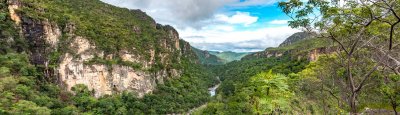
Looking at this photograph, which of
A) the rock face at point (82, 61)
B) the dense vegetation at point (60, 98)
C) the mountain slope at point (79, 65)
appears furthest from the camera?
the rock face at point (82, 61)

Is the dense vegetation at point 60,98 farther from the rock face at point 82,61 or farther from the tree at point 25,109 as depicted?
the rock face at point 82,61

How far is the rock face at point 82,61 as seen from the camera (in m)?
45.8

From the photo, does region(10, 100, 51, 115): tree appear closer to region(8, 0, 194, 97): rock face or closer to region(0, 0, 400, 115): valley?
region(0, 0, 400, 115): valley

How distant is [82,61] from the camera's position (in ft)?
174

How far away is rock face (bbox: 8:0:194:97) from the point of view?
45812 mm

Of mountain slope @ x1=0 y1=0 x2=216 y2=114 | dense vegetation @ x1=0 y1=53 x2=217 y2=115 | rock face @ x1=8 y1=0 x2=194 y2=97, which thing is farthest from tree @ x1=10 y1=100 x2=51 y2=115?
rock face @ x1=8 y1=0 x2=194 y2=97

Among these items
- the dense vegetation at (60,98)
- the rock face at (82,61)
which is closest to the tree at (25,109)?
the dense vegetation at (60,98)

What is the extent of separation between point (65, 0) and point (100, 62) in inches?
947

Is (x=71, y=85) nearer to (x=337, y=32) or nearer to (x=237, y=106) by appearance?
(x=237, y=106)

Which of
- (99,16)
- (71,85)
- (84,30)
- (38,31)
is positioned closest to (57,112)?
(71,85)

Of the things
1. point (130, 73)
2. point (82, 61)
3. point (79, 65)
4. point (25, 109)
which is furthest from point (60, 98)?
point (130, 73)

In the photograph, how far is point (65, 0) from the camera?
218ft

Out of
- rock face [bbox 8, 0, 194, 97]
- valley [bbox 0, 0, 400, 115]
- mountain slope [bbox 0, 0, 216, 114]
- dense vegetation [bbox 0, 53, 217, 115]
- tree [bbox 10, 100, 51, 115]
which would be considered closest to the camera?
valley [bbox 0, 0, 400, 115]

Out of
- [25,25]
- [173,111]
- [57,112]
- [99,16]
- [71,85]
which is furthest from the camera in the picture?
[99,16]
